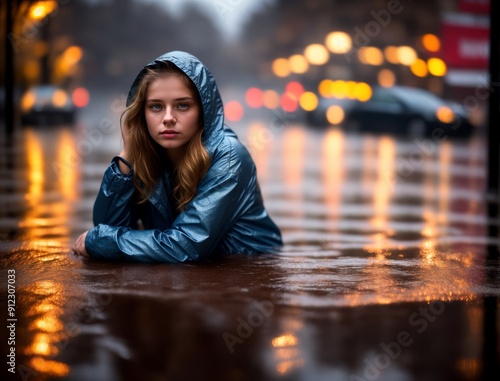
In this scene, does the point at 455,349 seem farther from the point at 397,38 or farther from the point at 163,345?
the point at 397,38

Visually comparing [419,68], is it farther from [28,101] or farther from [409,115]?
[28,101]

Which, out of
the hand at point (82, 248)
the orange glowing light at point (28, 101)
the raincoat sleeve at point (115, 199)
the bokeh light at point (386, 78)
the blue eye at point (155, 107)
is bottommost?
the hand at point (82, 248)

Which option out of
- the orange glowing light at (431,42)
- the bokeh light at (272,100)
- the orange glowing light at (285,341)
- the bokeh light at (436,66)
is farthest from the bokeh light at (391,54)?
the orange glowing light at (285,341)

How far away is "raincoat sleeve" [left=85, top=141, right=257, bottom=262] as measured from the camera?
14.8ft

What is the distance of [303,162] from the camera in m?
16.0

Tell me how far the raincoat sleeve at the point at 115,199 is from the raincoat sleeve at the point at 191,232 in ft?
0.38

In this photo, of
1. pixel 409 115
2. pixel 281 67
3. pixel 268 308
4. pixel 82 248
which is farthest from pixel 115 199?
pixel 281 67

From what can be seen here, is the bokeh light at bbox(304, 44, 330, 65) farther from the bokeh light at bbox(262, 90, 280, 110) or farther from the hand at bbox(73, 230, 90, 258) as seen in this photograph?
the hand at bbox(73, 230, 90, 258)

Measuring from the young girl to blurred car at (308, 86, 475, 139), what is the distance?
22103mm

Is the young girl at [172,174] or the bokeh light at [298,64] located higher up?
the bokeh light at [298,64]

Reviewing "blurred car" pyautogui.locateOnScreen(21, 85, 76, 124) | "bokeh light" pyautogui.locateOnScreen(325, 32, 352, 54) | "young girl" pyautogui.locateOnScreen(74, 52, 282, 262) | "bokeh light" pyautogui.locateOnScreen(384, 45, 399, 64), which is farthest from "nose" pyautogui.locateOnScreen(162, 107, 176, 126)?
"bokeh light" pyautogui.locateOnScreen(325, 32, 352, 54)

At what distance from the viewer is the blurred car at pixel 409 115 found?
87.0 ft

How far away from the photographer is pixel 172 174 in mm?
4891

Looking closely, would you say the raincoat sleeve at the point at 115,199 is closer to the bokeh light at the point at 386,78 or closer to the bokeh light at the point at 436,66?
the bokeh light at the point at 436,66
